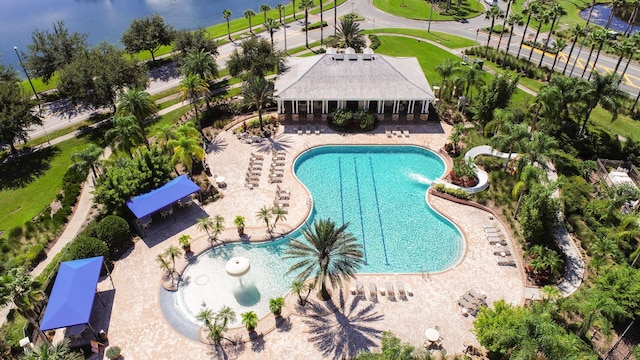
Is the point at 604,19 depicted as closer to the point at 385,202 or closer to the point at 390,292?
the point at 385,202

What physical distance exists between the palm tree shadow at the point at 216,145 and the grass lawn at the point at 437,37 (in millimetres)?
47301

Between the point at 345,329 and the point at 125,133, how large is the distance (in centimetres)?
2869

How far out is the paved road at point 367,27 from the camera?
191ft

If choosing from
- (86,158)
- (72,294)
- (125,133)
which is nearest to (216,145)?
(125,133)

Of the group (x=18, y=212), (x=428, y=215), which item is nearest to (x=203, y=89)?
(x=18, y=212)

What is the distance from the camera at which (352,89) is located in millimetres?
52250

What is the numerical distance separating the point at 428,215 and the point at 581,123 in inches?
1110

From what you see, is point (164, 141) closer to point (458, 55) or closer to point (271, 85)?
point (271, 85)

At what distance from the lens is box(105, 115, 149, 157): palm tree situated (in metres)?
40.8

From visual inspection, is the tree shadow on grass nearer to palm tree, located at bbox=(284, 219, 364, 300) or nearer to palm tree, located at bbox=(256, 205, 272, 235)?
palm tree, located at bbox=(256, 205, 272, 235)

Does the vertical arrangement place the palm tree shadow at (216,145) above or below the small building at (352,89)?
below

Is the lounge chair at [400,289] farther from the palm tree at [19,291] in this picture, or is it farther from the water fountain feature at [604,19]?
the water fountain feature at [604,19]

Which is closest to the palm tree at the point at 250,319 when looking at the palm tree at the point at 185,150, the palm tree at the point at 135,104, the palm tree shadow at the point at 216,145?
the palm tree at the point at 185,150

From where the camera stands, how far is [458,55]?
Answer: 74.7 m
